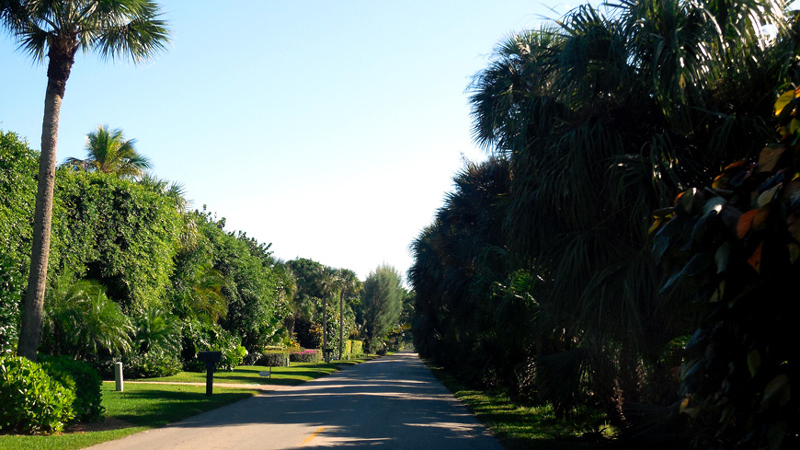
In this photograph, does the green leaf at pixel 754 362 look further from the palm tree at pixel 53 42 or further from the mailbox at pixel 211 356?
the mailbox at pixel 211 356

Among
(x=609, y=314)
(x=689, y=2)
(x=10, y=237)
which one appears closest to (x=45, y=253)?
(x=10, y=237)

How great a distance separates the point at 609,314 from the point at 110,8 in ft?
40.2

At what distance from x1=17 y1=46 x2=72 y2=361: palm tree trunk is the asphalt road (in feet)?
11.4

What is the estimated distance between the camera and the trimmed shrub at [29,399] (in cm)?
1111

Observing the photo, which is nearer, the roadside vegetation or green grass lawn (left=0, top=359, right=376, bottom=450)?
green grass lawn (left=0, top=359, right=376, bottom=450)

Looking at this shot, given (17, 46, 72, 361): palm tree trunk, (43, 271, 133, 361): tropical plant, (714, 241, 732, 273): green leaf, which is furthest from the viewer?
(43, 271, 133, 361): tropical plant

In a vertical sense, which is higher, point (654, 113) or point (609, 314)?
point (654, 113)

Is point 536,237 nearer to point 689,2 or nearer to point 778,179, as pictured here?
point 689,2

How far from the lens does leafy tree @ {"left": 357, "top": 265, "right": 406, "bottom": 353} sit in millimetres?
99562

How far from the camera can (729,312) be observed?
336cm

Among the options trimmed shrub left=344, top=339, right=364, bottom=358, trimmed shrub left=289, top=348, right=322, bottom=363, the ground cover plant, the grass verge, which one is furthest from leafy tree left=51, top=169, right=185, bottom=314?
trimmed shrub left=344, top=339, right=364, bottom=358

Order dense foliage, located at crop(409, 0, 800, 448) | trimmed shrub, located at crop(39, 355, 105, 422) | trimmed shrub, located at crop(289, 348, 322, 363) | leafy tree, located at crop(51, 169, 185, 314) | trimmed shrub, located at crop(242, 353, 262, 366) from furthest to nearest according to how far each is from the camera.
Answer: trimmed shrub, located at crop(289, 348, 322, 363)
trimmed shrub, located at crop(242, 353, 262, 366)
leafy tree, located at crop(51, 169, 185, 314)
trimmed shrub, located at crop(39, 355, 105, 422)
dense foliage, located at crop(409, 0, 800, 448)

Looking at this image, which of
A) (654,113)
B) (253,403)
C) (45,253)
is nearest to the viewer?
(654,113)

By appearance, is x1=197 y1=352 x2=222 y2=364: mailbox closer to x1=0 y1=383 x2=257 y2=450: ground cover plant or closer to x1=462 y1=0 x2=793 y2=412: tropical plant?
x1=0 y1=383 x2=257 y2=450: ground cover plant
